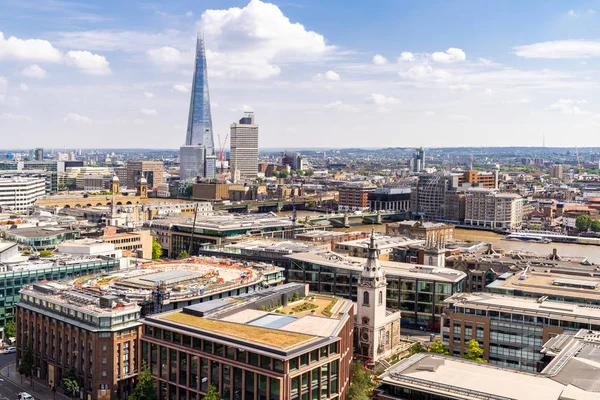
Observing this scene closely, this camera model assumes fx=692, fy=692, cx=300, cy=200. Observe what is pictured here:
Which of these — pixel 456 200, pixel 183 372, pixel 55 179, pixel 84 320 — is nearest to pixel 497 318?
pixel 183 372

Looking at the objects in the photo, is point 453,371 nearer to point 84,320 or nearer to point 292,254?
point 84,320

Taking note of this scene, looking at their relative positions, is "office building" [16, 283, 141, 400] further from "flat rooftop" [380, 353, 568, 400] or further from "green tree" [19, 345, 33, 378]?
"flat rooftop" [380, 353, 568, 400]

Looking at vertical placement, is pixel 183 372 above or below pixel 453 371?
below

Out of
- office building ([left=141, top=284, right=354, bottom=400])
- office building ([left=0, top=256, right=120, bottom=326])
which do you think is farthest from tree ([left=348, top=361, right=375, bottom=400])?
office building ([left=0, top=256, right=120, bottom=326])

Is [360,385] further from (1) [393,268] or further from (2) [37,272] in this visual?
(2) [37,272]

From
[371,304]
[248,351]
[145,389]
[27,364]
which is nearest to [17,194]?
[27,364]

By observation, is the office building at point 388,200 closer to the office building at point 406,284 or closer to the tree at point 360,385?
the office building at point 406,284
